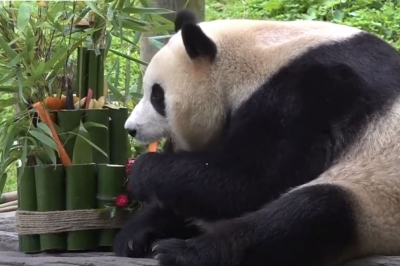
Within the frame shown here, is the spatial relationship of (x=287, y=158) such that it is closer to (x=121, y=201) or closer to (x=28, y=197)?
(x=121, y=201)

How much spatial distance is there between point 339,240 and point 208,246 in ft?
1.22

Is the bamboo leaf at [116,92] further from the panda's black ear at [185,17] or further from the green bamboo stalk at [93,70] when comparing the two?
the panda's black ear at [185,17]

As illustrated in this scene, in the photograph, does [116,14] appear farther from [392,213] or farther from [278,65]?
[392,213]

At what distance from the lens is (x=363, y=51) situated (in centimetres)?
230

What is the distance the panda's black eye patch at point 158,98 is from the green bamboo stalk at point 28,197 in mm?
467

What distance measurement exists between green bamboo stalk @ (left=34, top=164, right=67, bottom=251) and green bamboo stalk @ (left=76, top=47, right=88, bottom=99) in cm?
29

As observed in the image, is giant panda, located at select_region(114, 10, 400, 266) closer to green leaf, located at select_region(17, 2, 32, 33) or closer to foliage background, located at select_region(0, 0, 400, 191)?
green leaf, located at select_region(17, 2, 32, 33)

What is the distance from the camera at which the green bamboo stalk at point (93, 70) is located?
2.65 metres

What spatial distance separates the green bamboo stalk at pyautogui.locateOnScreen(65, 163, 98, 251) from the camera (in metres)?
2.52

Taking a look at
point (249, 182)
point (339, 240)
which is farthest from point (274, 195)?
point (339, 240)

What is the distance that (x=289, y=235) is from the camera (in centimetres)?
210

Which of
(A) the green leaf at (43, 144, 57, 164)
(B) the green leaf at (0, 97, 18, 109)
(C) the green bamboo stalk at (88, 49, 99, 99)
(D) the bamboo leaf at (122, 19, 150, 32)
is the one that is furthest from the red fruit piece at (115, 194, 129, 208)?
(D) the bamboo leaf at (122, 19, 150, 32)

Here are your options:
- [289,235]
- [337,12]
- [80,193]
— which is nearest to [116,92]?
[80,193]

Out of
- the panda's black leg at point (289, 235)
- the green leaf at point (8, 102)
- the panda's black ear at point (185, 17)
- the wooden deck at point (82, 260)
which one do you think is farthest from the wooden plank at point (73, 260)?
the panda's black ear at point (185, 17)
